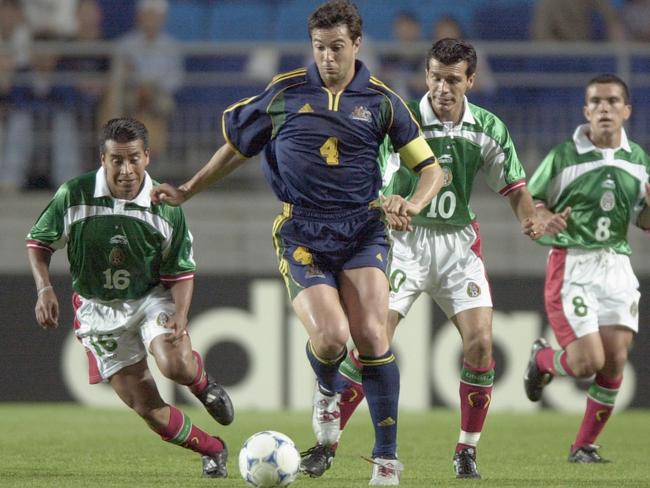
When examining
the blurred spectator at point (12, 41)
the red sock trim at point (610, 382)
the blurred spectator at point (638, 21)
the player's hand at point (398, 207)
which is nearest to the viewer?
the player's hand at point (398, 207)

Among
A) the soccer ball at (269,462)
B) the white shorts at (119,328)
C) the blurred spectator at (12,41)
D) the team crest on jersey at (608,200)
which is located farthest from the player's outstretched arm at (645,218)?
the blurred spectator at (12,41)

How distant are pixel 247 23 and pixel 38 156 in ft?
10.2

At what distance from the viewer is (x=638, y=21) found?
13898 millimetres

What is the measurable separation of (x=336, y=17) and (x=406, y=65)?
6.64 meters

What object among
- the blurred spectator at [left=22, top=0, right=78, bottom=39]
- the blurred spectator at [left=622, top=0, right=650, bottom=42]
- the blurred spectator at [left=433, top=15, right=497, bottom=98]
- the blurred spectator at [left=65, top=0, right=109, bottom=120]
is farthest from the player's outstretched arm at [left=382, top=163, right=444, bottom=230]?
the blurred spectator at [left=622, top=0, right=650, bottom=42]

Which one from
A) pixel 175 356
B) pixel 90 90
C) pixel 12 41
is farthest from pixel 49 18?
pixel 175 356

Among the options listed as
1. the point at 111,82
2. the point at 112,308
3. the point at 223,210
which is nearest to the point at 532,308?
the point at 223,210

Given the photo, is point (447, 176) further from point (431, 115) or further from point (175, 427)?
point (175, 427)

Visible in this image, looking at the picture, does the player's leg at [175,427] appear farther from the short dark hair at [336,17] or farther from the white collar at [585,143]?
the white collar at [585,143]

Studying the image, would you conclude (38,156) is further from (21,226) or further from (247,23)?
(247,23)

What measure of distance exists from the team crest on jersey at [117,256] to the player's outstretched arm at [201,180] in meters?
0.74

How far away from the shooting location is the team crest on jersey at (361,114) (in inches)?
255

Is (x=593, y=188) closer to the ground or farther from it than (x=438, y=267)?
farther from it

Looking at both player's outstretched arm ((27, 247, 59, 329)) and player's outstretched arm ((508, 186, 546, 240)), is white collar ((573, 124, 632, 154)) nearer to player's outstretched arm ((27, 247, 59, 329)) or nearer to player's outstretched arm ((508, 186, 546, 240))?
player's outstretched arm ((508, 186, 546, 240))
